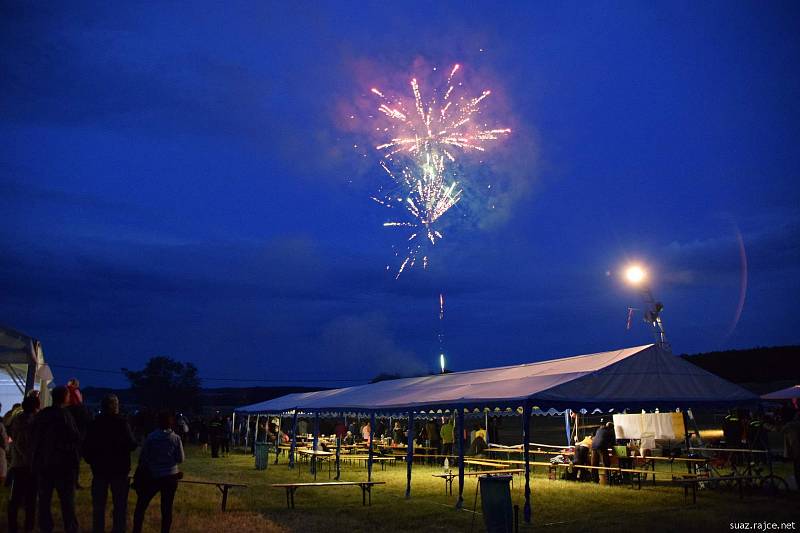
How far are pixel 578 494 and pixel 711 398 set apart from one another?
3139mm

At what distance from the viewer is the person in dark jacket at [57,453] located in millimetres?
6953

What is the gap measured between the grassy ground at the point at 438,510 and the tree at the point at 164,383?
Answer: 7699 cm

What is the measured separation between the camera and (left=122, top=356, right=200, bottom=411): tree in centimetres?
8744

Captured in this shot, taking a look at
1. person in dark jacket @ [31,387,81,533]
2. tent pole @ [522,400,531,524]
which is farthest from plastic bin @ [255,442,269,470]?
person in dark jacket @ [31,387,81,533]

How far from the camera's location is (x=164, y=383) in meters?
88.9

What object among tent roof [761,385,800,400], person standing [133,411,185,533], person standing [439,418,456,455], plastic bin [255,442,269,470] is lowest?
plastic bin [255,442,269,470]

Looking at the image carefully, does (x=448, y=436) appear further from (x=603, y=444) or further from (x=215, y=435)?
(x=215, y=435)

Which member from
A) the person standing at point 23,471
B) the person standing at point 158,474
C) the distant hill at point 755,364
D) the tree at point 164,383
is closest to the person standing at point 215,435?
the person standing at point 23,471

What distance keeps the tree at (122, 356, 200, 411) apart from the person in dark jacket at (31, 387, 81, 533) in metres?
83.6

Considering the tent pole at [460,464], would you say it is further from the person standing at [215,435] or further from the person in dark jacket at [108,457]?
the person standing at [215,435]

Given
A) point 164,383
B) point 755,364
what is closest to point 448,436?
point 755,364

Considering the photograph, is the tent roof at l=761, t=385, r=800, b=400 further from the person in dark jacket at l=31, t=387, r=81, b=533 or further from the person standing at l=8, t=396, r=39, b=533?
the person standing at l=8, t=396, r=39, b=533

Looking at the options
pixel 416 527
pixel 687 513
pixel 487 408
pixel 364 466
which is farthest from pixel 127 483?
pixel 364 466

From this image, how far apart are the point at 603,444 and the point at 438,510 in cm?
587
